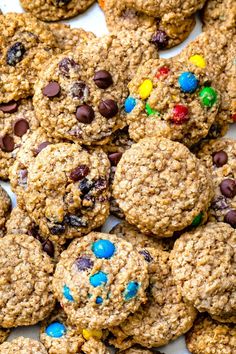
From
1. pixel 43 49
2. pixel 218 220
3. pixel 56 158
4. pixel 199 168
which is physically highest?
pixel 43 49

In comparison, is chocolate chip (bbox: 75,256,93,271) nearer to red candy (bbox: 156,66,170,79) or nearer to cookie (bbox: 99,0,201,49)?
red candy (bbox: 156,66,170,79)

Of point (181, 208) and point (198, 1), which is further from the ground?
point (198, 1)

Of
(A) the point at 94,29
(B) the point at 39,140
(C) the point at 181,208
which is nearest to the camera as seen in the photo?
(C) the point at 181,208

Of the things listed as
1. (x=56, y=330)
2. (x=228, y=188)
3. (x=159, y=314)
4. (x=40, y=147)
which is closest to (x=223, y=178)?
(x=228, y=188)

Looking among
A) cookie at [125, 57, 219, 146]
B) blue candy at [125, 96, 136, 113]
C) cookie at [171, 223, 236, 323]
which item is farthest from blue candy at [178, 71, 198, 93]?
cookie at [171, 223, 236, 323]

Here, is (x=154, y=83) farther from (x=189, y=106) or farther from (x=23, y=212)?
(x=23, y=212)

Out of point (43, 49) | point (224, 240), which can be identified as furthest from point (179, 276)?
point (43, 49)

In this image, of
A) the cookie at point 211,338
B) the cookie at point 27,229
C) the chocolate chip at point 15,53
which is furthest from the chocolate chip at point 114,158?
the cookie at point 211,338
